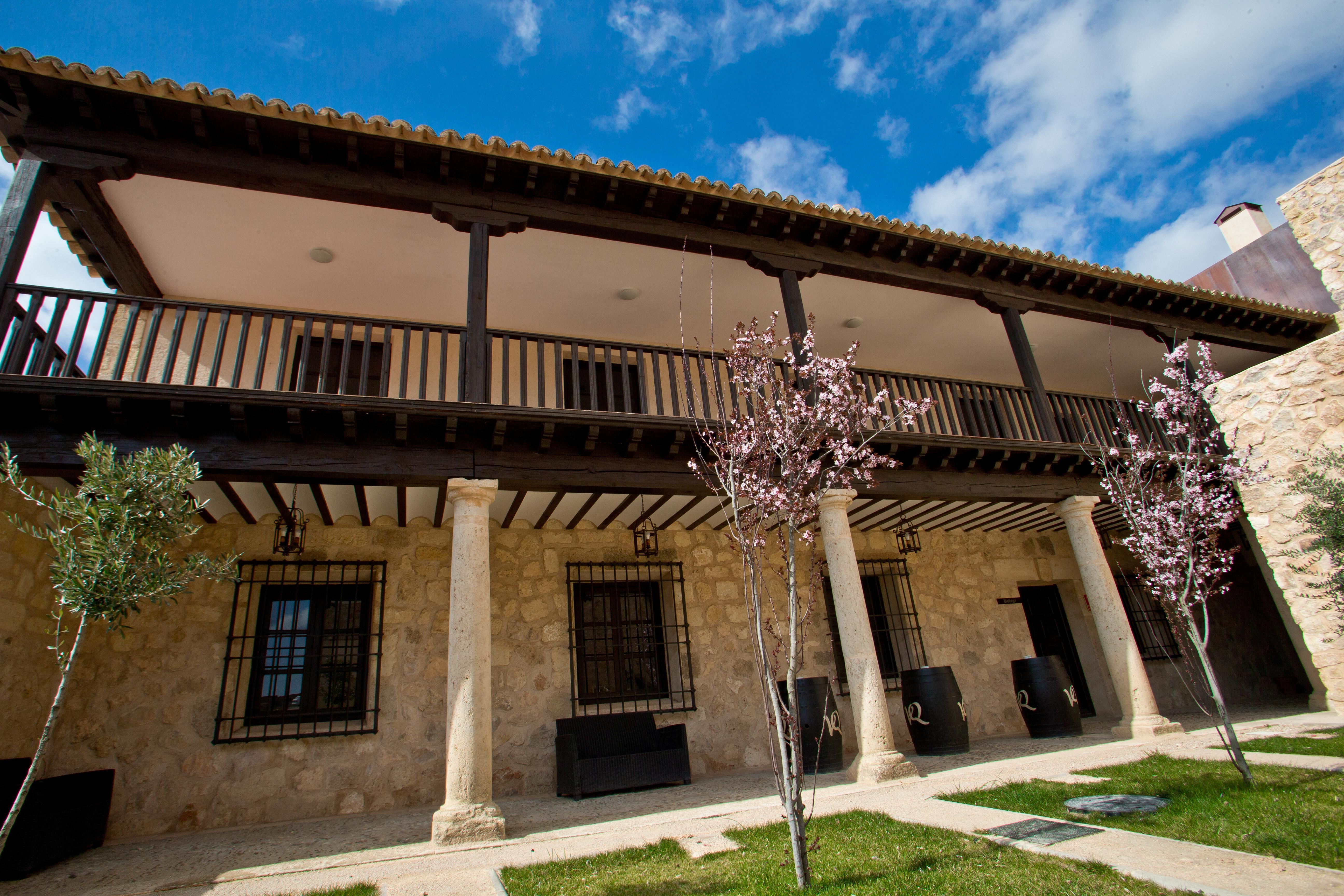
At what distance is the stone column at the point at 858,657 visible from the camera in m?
5.36

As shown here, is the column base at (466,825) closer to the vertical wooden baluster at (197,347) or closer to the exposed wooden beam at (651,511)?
the exposed wooden beam at (651,511)

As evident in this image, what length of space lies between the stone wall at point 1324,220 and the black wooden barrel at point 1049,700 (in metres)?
7.64

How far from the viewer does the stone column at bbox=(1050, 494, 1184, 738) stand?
21.1 ft

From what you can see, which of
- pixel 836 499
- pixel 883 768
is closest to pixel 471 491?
pixel 836 499

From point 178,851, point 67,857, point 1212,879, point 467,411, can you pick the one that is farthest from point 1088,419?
point 67,857

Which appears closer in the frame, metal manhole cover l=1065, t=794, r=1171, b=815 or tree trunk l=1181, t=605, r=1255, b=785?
metal manhole cover l=1065, t=794, r=1171, b=815

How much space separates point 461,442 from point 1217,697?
5372 mm

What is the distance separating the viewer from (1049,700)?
7266 mm

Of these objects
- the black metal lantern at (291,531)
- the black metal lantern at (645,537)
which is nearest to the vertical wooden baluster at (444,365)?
the black metal lantern at (291,531)

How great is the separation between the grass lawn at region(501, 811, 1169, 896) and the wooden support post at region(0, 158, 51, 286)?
17.4 ft

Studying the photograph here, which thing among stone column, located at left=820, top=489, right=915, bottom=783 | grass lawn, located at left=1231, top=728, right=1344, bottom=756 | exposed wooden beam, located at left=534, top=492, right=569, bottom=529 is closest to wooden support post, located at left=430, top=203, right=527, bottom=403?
exposed wooden beam, located at left=534, top=492, right=569, bottom=529

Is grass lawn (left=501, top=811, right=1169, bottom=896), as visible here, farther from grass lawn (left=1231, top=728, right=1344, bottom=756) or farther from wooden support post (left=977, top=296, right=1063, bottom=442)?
wooden support post (left=977, top=296, right=1063, bottom=442)

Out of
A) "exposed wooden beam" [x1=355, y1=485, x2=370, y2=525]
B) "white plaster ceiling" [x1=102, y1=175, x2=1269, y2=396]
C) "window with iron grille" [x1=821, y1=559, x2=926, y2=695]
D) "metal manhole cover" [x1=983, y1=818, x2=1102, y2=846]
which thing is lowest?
"metal manhole cover" [x1=983, y1=818, x2=1102, y2=846]

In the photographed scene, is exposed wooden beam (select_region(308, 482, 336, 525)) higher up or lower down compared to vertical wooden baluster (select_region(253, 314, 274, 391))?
lower down
